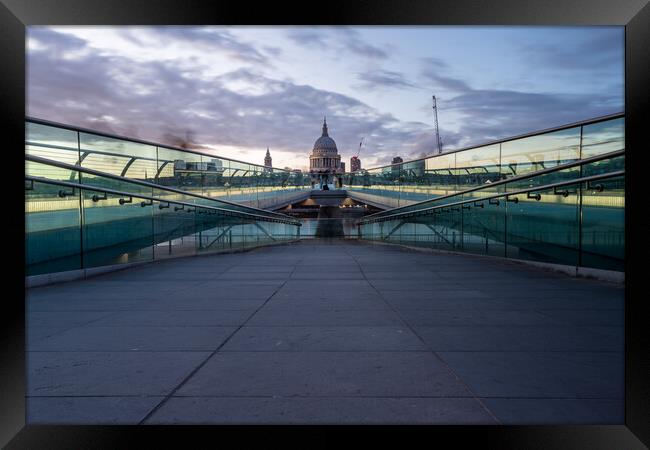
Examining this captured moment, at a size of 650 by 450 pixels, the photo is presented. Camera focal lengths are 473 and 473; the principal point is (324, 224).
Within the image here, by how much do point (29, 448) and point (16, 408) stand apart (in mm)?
232

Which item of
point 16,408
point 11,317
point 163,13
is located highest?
point 163,13

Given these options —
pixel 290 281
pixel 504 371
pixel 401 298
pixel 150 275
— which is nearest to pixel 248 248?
pixel 150 275

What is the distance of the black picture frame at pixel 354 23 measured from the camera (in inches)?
88.4

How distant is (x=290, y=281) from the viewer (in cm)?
655

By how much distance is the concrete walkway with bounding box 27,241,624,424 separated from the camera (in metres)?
2.41

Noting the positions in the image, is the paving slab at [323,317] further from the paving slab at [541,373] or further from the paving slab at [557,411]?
the paving slab at [557,411]

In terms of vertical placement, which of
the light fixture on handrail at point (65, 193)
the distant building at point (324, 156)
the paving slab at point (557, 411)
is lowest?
the paving slab at point (557, 411)

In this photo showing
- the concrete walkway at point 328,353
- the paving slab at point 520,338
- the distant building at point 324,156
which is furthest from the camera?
the distant building at point 324,156

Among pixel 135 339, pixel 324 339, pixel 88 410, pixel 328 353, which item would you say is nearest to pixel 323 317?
pixel 324 339

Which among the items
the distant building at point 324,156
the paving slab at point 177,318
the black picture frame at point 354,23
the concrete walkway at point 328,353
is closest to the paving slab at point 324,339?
the concrete walkway at point 328,353

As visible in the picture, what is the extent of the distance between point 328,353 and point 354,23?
6.91 feet

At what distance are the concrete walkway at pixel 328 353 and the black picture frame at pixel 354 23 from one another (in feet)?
0.27

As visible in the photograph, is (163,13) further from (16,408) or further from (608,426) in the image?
(608,426)

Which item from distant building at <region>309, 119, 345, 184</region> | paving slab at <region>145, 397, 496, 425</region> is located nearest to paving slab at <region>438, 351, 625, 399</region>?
paving slab at <region>145, 397, 496, 425</region>
